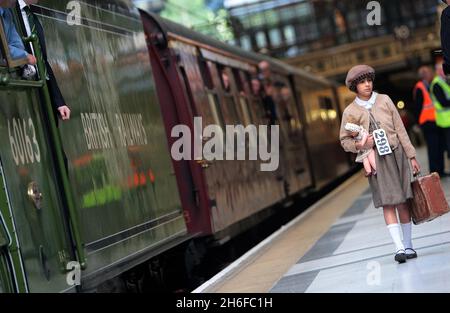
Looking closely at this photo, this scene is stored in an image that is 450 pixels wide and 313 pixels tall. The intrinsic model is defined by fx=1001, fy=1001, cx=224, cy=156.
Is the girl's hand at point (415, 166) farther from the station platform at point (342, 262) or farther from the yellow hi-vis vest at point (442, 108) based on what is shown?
the yellow hi-vis vest at point (442, 108)

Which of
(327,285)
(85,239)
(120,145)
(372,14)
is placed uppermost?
(372,14)

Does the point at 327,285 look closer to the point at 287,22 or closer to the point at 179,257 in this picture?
the point at 179,257

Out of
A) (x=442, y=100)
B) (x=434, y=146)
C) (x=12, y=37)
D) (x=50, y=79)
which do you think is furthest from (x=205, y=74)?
(x=12, y=37)

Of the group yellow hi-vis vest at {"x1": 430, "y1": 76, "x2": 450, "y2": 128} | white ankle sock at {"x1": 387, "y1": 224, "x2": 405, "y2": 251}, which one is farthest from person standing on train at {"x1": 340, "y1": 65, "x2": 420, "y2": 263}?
yellow hi-vis vest at {"x1": 430, "y1": 76, "x2": 450, "y2": 128}

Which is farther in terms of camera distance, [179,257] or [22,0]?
[179,257]

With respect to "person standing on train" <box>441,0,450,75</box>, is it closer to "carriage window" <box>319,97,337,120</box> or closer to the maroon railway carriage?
the maroon railway carriage

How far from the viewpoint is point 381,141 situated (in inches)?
314

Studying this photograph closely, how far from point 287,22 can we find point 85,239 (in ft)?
184

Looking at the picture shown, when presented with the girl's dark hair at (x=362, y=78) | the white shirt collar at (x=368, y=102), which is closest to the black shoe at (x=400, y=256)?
the white shirt collar at (x=368, y=102)

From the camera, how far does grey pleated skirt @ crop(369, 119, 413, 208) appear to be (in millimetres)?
7965

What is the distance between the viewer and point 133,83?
9.60 meters

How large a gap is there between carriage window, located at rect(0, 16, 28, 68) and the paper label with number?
9.91 ft

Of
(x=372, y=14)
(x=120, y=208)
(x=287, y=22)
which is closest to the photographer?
(x=120, y=208)
